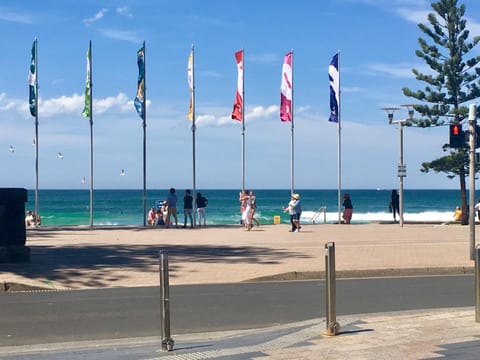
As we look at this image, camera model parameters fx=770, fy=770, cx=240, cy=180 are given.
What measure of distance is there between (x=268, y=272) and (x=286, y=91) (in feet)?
69.9

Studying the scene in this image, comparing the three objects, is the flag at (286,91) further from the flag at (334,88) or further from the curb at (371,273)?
the curb at (371,273)

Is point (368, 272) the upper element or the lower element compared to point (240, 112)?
lower

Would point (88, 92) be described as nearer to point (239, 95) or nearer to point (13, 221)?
point (239, 95)

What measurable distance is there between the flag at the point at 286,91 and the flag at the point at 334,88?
186 centimetres

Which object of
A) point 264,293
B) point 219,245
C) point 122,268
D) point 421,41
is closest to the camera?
point 264,293

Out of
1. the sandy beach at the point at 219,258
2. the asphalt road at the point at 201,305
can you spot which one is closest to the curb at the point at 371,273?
the sandy beach at the point at 219,258

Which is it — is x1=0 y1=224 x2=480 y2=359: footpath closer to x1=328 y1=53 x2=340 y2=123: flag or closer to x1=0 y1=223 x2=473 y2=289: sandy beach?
x1=0 y1=223 x2=473 y2=289: sandy beach

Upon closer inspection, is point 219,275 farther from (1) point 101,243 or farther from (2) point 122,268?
(1) point 101,243

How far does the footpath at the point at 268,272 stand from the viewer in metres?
7.86

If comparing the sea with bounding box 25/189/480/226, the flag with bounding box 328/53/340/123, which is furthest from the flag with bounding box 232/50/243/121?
the sea with bounding box 25/189/480/226

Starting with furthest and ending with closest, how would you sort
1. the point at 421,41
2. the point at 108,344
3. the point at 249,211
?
the point at 421,41 < the point at 249,211 < the point at 108,344

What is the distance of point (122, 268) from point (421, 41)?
77.3ft

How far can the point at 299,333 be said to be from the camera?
8.66m

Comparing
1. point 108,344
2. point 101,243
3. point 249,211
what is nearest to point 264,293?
point 108,344
